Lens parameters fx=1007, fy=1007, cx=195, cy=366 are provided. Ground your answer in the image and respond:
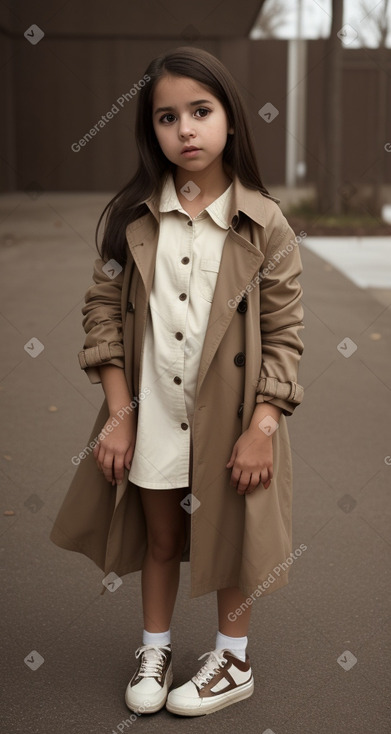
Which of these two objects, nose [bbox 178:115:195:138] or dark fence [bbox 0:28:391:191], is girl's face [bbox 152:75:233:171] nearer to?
nose [bbox 178:115:195:138]

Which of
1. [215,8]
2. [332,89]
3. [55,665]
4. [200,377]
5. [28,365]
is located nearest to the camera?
[200,377]

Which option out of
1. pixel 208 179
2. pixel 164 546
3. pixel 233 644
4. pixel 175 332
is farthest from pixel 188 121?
pixel 233 644

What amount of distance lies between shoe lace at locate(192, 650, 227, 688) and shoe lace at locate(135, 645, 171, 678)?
11 cm

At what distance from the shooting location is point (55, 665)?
10.0ft

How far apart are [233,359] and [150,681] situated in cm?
94

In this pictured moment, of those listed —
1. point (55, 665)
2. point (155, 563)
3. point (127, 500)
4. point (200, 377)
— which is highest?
point (200, 377)

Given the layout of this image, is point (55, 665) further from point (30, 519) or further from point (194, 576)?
point (30, 519)

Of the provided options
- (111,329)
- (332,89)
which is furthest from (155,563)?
(332,89)

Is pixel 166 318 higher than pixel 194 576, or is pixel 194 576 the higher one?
pixel 166 318

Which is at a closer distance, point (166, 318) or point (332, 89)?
point (166, 318)

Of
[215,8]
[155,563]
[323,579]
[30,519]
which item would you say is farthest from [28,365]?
[215,8]

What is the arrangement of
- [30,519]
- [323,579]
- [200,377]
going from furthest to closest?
1. [30,519]
2. [323,579]
3. [200,377]

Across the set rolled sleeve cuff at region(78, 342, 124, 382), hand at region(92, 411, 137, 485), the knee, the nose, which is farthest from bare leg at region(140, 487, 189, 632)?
the nose

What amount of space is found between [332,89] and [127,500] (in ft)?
48.9
